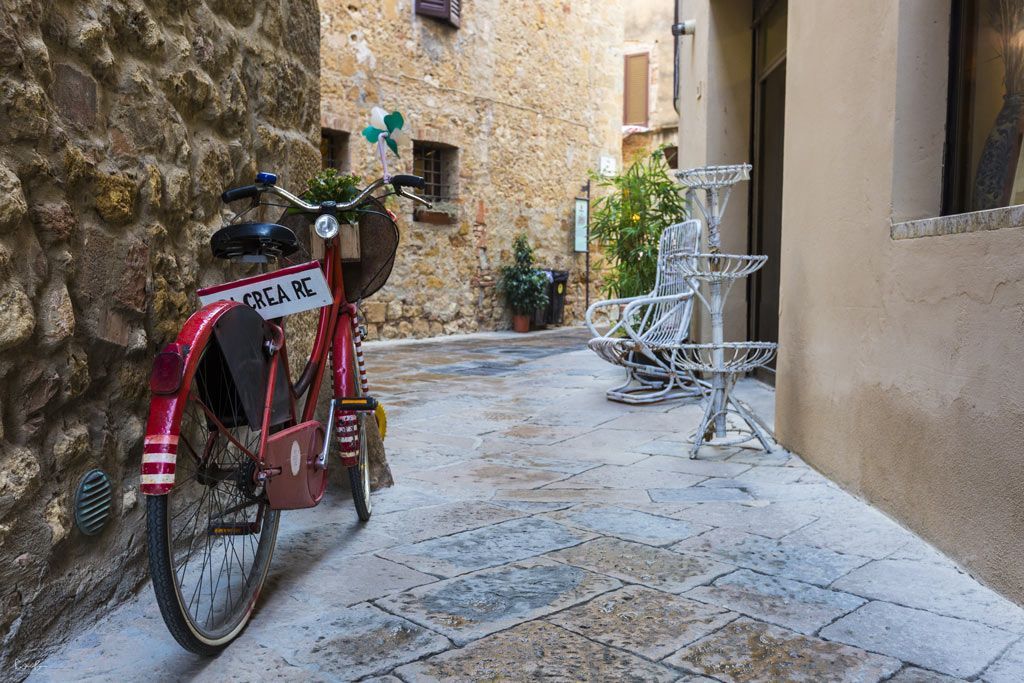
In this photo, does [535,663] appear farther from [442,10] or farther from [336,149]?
[442,10]

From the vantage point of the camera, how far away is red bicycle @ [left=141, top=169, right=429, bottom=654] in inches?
63.1

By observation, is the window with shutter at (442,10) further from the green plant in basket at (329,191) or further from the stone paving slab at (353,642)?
the stone paving slab at (353,642)

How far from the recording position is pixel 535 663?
1.72 m

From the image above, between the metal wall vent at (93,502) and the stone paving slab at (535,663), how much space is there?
0.73 meters

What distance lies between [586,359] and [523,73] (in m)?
5.85

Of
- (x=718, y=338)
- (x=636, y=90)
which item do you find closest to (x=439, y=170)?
(x=636, y=90)

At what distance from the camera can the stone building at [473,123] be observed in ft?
32.9

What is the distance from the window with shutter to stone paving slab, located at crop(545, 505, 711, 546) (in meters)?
9.05

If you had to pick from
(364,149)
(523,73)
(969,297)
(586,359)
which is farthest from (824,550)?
(523,73)

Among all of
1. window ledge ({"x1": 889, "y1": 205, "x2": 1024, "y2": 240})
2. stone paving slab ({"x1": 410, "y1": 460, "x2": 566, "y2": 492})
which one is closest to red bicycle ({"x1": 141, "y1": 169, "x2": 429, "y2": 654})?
stone paving slab ({"x1": 410, "y1": 460, "x2": 566, "y2": 492})

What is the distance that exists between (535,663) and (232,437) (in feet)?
2.61

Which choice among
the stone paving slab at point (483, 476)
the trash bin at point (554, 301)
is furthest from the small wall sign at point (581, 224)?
the stone paving slab at point (483, 476)

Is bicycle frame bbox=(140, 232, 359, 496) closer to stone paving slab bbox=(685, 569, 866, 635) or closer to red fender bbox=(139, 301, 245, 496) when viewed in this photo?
red fender bbox=(139, 301, 245, 496)

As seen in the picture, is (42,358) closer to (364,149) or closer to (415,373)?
(415,373)
